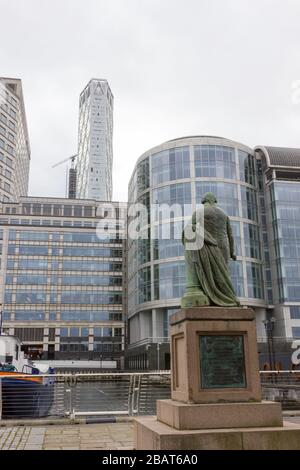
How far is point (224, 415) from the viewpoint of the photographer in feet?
21.2

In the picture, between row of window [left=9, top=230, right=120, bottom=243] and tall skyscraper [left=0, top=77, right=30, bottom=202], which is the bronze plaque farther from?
tall skyscraper [left=0, top=77, right=30, bottom=202]

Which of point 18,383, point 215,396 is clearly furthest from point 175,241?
point 215,396

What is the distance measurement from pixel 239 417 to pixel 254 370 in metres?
0.82

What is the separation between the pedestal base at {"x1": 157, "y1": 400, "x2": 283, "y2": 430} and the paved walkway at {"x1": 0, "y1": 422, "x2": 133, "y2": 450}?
2.03m

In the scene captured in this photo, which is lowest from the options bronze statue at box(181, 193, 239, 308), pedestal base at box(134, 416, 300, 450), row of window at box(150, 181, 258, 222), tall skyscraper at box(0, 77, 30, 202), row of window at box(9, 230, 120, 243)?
pedestal base at box(134, 416, 300, 450)

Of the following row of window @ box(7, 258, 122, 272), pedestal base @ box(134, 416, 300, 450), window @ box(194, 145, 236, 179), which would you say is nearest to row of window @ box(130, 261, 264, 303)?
window @ box(194, 145, 236, 179)

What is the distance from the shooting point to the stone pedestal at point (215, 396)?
6.04 m

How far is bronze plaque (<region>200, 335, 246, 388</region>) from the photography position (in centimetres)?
688

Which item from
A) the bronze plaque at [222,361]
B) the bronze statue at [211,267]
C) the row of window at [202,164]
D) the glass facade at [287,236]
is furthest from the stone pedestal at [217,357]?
the glass facade at [287,236]

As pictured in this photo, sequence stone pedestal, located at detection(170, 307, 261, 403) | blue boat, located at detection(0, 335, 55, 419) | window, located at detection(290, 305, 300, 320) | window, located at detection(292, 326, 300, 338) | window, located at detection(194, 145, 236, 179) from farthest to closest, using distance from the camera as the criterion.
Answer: window, located at detection(194, 145, 236, 179)
window, located at detection(290, 305, 300, 320)
window, located at detection(292, 326, 300, 338)
blue boat, located at detection(0, 335, 55, 419)
stone pedestal, located at detection(170, 307, 261, 403)

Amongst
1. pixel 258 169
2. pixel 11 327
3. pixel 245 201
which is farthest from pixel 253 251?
pixel 11 327

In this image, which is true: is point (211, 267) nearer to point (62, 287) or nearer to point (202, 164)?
point (202, 164)

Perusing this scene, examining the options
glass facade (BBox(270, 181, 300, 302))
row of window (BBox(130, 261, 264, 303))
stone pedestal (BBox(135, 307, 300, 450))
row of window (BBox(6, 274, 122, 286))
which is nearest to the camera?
stone pedestal (BBox(135, 307, 300, 450))
